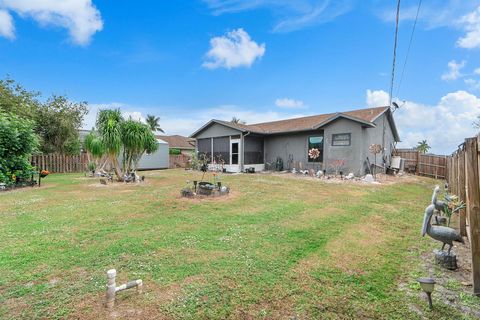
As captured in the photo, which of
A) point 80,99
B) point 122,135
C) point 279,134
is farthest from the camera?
point 80,99

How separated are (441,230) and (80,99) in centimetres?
2361

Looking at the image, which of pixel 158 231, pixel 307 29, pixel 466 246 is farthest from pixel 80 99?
pixel 466 246

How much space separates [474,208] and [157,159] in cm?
2127

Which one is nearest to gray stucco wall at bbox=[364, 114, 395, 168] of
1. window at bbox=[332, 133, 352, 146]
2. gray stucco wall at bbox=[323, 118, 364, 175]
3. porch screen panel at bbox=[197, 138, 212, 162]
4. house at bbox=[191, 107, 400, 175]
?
house at bbox=[191, 107, 400, 175]

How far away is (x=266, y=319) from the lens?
6.83ft

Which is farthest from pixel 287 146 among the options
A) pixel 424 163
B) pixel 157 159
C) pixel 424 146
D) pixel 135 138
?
pixel 424 146

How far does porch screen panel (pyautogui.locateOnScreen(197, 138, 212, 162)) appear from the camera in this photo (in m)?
18.6

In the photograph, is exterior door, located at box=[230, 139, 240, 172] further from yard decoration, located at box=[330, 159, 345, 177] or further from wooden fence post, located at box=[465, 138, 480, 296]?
wooden fence post, located at box=[465, 138, 480, 296]

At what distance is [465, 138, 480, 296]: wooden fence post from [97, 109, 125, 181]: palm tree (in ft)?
37.1

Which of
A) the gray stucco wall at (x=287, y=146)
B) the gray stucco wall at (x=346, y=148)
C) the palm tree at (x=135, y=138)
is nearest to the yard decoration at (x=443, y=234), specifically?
the gray stucco wall at (x=346, y=148)

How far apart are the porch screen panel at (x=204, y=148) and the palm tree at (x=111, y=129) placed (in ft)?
27.3

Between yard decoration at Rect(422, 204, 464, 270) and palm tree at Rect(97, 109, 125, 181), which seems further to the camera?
palm tree at Rect(97, 109, 125, 181)

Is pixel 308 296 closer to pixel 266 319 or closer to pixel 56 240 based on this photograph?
pixel 266 319

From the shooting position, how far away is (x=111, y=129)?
10.4 metres
